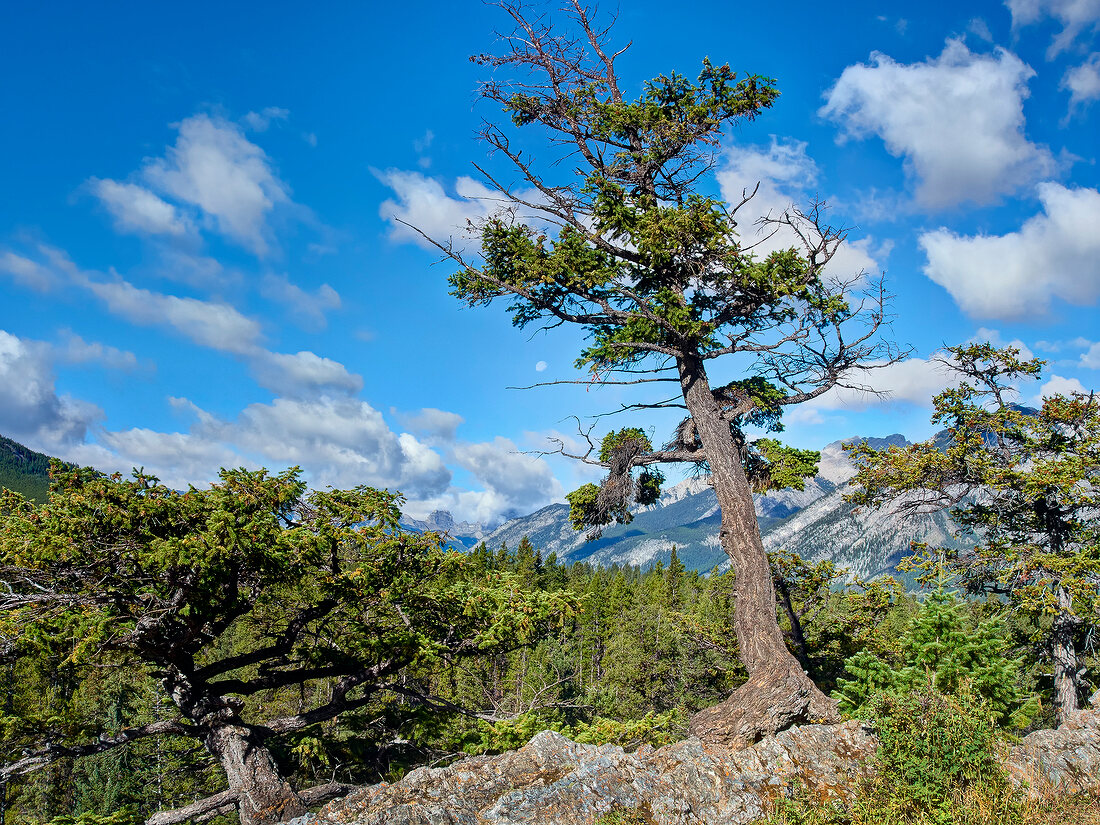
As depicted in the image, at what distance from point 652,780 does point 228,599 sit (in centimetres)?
658

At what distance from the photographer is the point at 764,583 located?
396 inches

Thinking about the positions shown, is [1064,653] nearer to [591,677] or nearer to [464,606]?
[464,606]

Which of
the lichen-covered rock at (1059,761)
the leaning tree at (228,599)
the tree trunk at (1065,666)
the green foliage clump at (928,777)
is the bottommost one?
the tree trunk at (1065,666)

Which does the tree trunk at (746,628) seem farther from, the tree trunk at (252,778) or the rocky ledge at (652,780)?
the tree trunk at (252,778)

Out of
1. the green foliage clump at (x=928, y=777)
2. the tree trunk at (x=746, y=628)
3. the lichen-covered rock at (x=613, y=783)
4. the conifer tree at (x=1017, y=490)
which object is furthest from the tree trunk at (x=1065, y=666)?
the lichen-covered rock at (x=613, y=783)

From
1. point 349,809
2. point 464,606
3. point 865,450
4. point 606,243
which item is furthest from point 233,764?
point 865,450

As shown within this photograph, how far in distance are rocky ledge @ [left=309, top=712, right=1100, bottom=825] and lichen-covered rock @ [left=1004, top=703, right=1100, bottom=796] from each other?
0.01 meters

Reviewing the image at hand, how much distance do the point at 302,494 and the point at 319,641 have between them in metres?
3.71

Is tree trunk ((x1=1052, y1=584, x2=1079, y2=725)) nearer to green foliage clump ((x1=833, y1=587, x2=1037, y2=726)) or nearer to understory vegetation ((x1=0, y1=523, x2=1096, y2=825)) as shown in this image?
understory vegetation ((x1=0, y1=523, x2=1096, y2=825))

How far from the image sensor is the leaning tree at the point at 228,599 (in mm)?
7043

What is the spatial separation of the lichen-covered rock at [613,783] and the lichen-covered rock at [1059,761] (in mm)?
1353

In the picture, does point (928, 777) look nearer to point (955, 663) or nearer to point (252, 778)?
point (955, 663)

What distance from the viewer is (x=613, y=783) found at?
5.31 m

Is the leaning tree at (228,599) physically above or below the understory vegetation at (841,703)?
above
